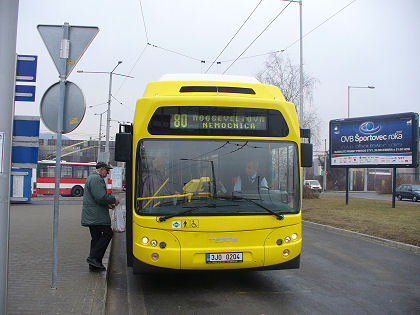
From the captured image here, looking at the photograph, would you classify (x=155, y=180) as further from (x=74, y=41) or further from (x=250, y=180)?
(x=74, y=41)

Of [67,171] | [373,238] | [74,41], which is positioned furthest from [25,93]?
[67,171]

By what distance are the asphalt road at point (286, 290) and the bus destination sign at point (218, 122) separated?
2.38m

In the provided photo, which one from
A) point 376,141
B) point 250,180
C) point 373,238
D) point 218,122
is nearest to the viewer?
point 250,180

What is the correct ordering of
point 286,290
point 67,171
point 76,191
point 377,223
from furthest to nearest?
1. point 76,191
2. point 67,171
3. point 377,223
4. point 286,290

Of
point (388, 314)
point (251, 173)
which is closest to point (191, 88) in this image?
point (251, 173)

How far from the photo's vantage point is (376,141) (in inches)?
779

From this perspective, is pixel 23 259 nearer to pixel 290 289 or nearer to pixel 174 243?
pixel 174 243

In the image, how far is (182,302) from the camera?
543cm

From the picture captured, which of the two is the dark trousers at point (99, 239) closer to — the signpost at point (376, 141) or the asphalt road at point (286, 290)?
the asphalt road at point (286, 290)

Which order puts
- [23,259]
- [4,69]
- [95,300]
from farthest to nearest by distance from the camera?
[23,259], [95,300], [4,69]

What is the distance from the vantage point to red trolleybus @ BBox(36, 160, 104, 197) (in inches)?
1341

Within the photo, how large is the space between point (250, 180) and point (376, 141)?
1590cm

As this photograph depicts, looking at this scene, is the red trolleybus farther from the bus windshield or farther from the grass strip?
the bus windshield

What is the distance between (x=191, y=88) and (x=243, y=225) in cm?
224
